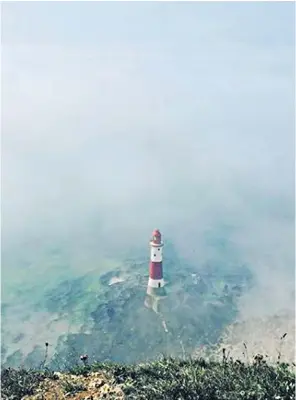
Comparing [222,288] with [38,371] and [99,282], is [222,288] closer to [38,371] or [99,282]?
[99,282]

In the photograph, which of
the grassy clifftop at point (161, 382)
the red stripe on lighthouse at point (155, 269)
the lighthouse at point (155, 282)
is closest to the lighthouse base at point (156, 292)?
the lighthouse at point (155, 282)

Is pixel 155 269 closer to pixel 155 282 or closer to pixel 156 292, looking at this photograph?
pixel 155 282

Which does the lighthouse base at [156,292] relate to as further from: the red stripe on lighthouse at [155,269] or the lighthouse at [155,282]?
the red stripe on lighthouse at [155,269]

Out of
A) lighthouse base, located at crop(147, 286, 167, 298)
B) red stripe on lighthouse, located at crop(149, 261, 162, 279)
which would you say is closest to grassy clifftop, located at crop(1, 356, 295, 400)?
red stripe on lighthouse, located at crop(149, 261, 162, 279)

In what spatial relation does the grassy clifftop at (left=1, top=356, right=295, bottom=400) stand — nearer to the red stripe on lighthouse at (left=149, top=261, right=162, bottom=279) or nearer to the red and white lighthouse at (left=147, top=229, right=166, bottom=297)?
the red and white lighthouse at (left=147, top=229, right=166, bottom=297)

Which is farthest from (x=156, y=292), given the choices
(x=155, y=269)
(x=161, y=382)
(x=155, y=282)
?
(x=161, y=382)

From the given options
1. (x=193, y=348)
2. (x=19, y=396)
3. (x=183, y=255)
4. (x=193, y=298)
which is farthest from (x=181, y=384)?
(x=183, y=255)
